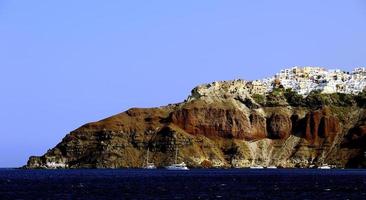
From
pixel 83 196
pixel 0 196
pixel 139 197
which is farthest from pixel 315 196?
pixel 0 196

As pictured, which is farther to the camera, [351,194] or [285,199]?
[351,194]

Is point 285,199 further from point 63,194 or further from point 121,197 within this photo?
point 63,194

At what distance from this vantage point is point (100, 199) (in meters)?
110

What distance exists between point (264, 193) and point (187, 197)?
46.9 ft

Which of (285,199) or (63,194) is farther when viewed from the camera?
(63,194)

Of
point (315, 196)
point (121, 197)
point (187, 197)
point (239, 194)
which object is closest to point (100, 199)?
point (121, 197)

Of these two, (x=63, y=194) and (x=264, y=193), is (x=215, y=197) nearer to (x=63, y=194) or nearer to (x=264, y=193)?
(x=264, y=193)

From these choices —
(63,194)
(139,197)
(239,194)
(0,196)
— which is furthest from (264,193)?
(0,196)

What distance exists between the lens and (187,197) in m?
113

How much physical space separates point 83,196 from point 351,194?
3699cm

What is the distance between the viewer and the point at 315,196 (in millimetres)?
113562

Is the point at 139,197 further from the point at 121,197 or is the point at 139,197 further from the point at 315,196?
the point at 315,196

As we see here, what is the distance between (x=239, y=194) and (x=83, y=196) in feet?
71.8

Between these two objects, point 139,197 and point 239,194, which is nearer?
point 139,197
